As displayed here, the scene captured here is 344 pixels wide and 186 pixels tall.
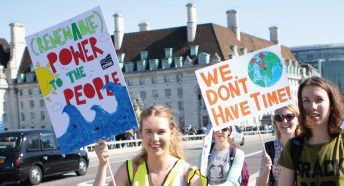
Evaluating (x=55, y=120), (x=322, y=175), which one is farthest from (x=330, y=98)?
(x=55, y=120)

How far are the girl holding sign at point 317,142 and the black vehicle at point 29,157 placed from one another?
39.2 feet

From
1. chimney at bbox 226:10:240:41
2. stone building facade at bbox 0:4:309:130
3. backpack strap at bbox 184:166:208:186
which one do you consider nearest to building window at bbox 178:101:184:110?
stone building facade at bbox 0:4:309:130

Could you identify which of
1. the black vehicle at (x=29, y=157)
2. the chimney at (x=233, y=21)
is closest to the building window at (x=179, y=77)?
the chimney at (x=233, y=21)

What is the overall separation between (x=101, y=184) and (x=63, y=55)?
130 cm

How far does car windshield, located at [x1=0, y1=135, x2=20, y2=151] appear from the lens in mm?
14844

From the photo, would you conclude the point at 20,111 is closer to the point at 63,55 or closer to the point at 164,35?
the point at 164,35

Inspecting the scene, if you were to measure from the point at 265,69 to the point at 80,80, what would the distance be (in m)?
2.13

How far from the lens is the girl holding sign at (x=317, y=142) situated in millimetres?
3432

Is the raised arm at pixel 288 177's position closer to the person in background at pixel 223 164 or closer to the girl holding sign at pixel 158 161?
the girl holding sign at pixel 158 161

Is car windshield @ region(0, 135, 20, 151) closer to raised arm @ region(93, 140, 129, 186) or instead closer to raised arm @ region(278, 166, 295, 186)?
raised arm @ region(93, 140, 129, 186)

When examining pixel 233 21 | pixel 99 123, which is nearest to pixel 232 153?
pixel 99 123

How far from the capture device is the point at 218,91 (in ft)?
18.8

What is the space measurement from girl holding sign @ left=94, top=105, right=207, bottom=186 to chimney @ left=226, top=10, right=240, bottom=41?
9004 centimetres

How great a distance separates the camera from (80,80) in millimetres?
4590
